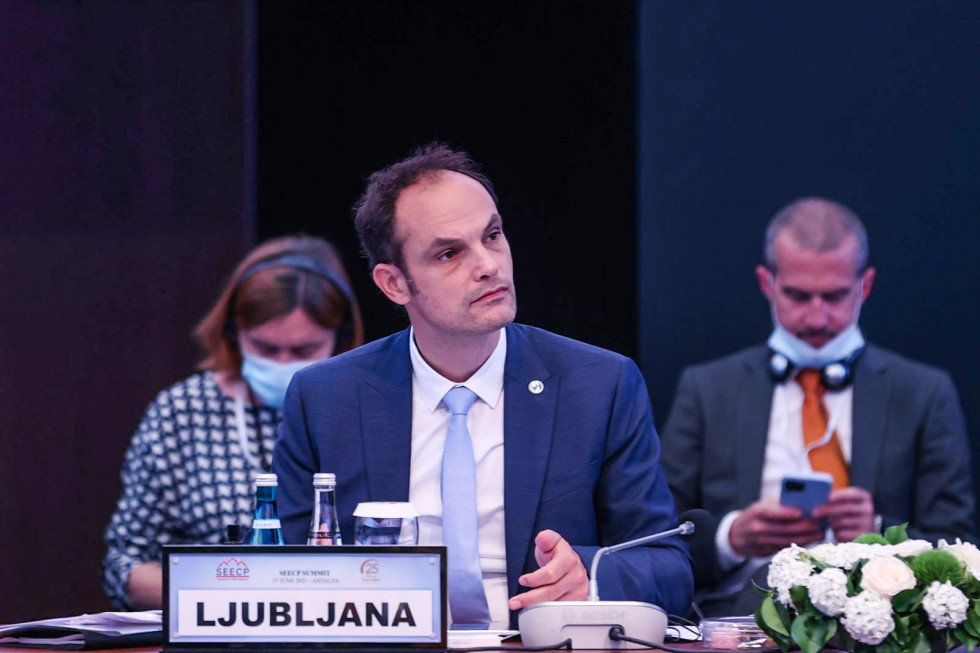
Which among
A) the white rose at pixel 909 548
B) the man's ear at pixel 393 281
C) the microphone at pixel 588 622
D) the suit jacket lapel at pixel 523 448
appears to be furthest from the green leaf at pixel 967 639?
the man's ear at pixel 393 281

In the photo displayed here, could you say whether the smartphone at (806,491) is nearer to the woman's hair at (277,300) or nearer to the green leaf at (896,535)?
the woman's hair at (277,300)

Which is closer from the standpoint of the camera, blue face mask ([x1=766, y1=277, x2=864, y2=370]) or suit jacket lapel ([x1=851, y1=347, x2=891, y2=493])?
suit jacket lapel ([x1=851, y1=347, x2=891, y2=493])

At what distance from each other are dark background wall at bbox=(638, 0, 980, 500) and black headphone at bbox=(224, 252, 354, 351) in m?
0.92

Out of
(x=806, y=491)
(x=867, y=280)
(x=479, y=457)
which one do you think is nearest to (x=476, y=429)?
(x=479, y=457)

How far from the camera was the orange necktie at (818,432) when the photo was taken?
3660 mm

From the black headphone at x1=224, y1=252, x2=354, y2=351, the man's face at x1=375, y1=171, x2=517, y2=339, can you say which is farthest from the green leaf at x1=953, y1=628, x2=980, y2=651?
the black headphone at x1=224, y1=252, x2=354, y2=351

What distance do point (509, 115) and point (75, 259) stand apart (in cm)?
139

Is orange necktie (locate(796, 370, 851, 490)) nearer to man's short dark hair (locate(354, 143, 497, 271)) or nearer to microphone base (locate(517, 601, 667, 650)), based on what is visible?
man's short dark hair (locate(354, 143, 497, 271))

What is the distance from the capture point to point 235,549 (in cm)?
162

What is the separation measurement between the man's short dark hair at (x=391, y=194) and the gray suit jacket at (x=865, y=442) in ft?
4.28

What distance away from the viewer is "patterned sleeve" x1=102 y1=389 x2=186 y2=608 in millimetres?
3451

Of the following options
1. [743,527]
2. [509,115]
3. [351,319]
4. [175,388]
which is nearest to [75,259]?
[175,388]

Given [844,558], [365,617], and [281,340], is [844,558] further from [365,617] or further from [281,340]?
[281,340]

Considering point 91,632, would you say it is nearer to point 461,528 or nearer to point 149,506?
point 461,528
